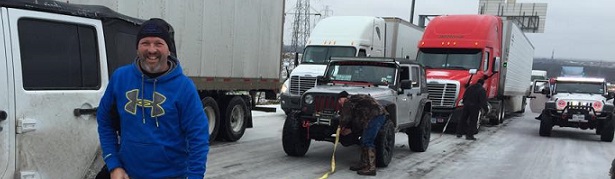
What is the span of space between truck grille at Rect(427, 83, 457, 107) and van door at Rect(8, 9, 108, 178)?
11.1 metres

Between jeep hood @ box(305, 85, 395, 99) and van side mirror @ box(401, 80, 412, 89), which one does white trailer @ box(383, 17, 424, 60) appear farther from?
jeep hood @ box(305, 85, 395, 99)

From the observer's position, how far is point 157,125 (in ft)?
8.57

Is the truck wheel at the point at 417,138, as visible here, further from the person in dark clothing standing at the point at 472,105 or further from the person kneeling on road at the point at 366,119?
the person in dark clothing standing at the point at 472,105

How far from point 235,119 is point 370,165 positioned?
12.7 feet

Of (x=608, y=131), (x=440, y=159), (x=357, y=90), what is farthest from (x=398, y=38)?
(x=357, y=90)

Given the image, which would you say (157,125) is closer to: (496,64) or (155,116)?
(155,116)

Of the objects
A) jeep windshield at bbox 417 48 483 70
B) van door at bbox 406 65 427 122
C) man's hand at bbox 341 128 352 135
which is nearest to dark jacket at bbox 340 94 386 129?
man's hand at bbox 341 128 352 135

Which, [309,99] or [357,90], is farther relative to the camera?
[357,90]

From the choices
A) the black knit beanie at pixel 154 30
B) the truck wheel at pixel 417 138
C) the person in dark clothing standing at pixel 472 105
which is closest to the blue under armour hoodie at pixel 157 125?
the black knit beanie at pixel 154 30

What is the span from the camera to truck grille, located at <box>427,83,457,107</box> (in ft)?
44.8

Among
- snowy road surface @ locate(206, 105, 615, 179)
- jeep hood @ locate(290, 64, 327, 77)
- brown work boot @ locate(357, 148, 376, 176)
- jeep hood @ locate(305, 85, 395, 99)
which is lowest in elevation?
snowy road surface @ locate(206, 105, 615, 179)

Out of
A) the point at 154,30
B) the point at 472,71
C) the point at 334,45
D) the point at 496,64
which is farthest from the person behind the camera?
the point at 334,45

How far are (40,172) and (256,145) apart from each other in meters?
6.87

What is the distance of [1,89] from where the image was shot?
3.06 meters
